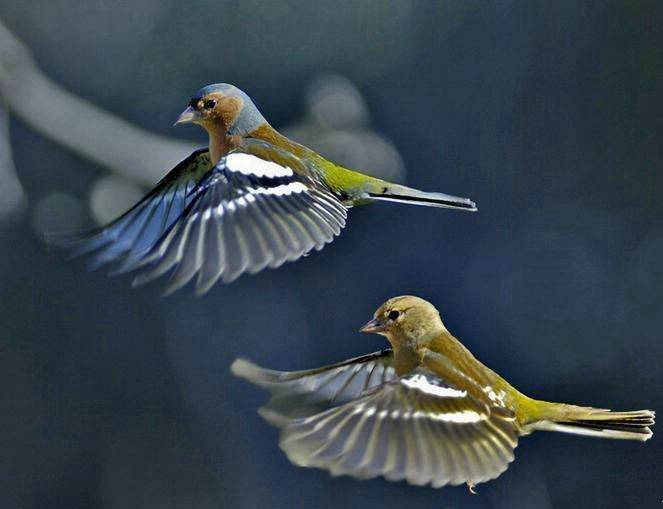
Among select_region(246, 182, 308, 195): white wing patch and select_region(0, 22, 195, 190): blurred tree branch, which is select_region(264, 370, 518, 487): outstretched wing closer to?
select_region(246, 182, 308, 195): white wing patch

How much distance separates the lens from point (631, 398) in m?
2.58

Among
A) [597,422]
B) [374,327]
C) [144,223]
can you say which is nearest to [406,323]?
[374,327]

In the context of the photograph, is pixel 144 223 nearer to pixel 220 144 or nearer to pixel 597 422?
pixel 220 144

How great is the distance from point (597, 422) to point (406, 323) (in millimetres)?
270

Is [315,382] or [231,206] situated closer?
[231,206]

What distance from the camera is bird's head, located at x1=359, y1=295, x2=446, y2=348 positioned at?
3.96 feet

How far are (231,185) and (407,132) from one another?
4.47ft

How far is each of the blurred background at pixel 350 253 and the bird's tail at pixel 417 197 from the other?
2.43ft

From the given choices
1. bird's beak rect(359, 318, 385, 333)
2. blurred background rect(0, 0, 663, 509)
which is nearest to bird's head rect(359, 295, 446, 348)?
bird's beak rect(359, 318, 385, 333)

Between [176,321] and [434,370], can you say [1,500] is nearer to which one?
[176,321]

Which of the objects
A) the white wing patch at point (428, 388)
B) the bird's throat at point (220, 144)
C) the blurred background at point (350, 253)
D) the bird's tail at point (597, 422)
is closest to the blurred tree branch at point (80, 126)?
the blurred background at point (350, 253)

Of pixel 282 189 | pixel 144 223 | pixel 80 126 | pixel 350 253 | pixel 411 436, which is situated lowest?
pixel 411 436

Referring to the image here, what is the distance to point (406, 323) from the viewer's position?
48.0 inches

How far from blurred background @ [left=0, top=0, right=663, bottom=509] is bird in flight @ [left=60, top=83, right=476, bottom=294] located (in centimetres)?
88
